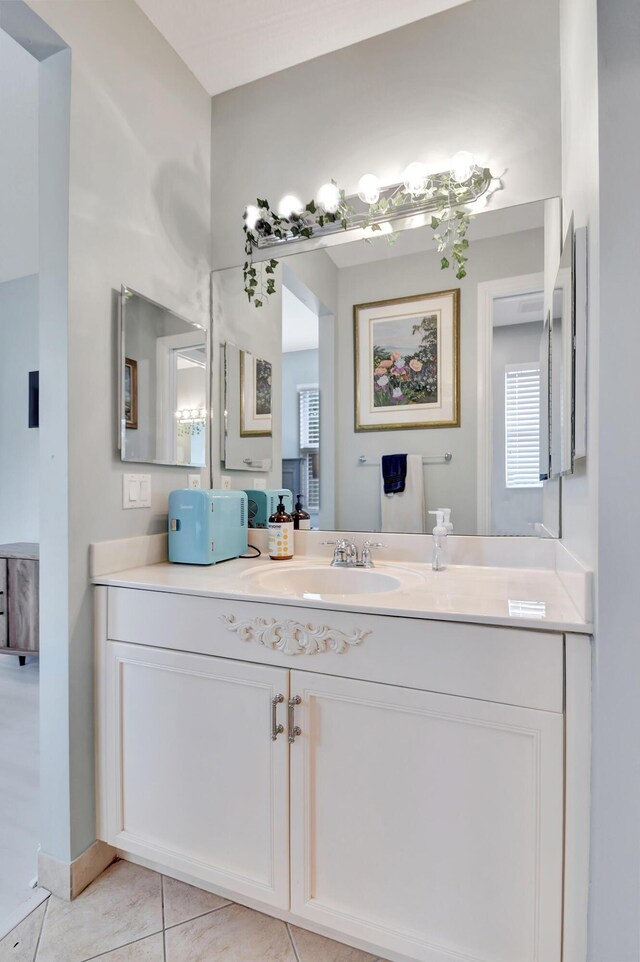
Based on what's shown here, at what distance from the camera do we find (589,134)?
0.92 metres

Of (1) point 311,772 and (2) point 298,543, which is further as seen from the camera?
(2) point 298,543

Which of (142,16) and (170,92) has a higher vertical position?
(142,16)

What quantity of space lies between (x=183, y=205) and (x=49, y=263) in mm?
657

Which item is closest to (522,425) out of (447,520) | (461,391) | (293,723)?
(461,391)

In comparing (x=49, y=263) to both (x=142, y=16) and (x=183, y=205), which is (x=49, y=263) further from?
(x=142, y=16)

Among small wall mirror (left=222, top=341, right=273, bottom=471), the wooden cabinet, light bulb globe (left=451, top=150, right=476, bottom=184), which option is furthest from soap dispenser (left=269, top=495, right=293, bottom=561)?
the wooden cabinet

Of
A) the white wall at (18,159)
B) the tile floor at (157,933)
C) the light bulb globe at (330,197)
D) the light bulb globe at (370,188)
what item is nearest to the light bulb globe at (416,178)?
the light bulb globe at (370,188)

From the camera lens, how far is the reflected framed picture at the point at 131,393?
1.48 meters

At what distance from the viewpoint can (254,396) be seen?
189 centimetres

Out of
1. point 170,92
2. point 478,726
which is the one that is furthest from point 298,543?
point 170,92

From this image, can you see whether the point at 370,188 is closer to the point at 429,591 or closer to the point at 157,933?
the point at 429,591

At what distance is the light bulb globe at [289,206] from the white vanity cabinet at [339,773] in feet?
4.61

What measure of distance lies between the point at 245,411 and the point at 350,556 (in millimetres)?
743

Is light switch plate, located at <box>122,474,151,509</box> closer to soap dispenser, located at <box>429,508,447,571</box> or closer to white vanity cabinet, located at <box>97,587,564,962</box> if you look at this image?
white vanity cabinet, located at <box>97,587,564,962</box>
